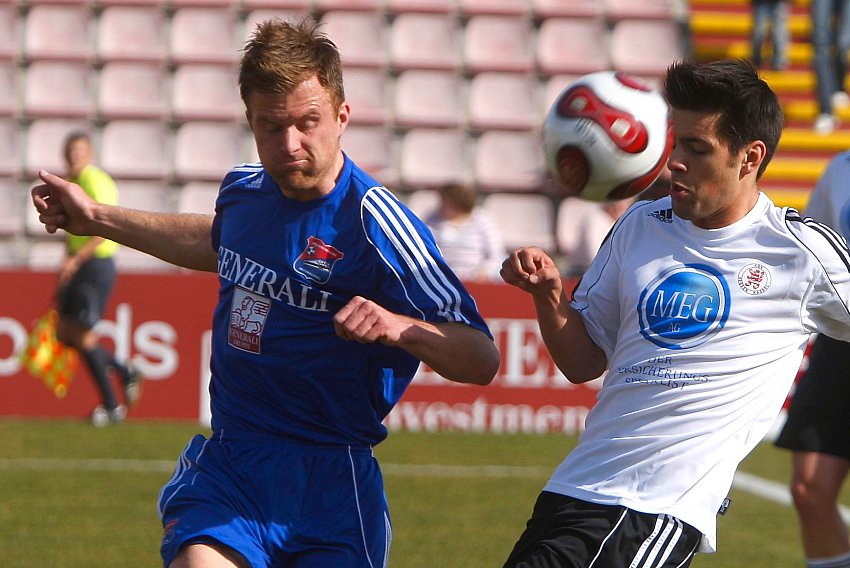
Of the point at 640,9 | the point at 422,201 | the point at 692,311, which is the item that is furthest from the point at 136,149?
the point at 692,311

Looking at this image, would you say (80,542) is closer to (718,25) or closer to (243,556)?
(243,556)

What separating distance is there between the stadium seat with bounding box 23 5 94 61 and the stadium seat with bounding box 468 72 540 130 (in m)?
4.43

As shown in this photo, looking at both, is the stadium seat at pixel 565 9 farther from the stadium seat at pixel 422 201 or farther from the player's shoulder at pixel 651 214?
the player's shoulder at pixel 651 214

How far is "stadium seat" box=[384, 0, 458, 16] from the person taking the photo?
53.2ft

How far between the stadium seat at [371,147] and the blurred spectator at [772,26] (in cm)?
414

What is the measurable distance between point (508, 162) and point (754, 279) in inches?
459

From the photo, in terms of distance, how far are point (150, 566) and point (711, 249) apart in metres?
3.83

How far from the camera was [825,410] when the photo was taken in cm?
538

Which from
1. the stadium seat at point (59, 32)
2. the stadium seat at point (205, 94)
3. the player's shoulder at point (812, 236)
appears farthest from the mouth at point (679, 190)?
the stadium seat at point (59, 32)

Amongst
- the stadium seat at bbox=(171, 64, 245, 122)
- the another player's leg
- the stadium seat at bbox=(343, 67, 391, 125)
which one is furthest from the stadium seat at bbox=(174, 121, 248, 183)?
the another player's leg

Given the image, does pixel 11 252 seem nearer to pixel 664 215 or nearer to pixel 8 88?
pixel 8 88

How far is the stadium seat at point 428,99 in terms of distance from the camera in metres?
15.6

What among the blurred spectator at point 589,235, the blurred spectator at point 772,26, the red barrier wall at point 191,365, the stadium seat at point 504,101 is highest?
the blurred spectator at point 772,26

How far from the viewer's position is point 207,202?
47.5ft
